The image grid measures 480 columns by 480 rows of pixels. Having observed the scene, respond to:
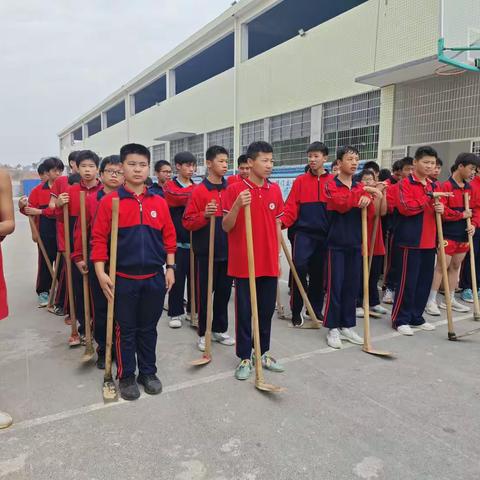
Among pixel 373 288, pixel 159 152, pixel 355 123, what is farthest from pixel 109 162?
pixel 159 152

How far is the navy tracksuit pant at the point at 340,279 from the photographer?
3.97 metres

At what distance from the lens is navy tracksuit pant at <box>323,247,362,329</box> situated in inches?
156

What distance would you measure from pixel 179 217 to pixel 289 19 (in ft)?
38.8

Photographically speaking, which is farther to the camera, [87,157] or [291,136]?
[291,136]

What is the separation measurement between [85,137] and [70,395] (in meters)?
38.7

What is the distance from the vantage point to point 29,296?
577 cm

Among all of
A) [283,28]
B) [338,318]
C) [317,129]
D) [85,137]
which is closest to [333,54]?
[317,129]

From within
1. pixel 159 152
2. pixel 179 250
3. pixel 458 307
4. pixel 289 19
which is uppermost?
pixel 289 19

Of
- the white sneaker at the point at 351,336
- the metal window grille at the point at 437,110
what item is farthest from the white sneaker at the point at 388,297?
the metal window grille at the point at 437,110

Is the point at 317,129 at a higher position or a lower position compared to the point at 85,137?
lower

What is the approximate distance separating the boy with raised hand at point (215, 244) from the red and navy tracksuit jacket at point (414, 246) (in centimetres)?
177

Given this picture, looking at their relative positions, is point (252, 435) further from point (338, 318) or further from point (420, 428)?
→ point (338, 318)

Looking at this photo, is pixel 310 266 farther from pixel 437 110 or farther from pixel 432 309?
pixel 437 110

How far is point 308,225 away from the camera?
4.33 m
